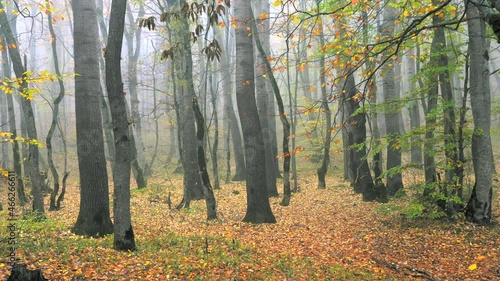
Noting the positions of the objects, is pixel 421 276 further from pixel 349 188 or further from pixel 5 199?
pixel 5 199

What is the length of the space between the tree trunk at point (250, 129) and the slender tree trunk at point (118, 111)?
4.02 m

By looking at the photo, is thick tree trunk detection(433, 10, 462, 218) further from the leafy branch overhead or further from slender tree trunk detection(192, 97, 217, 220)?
slender tree trunk detection(192, 97, 217, 220)

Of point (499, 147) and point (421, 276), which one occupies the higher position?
point (499, 147)

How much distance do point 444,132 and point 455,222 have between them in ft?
7.62

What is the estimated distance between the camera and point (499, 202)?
11.2m

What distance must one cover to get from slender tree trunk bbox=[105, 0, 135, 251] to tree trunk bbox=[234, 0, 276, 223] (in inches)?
158

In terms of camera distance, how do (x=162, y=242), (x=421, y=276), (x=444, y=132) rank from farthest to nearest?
(x=444, y=132) < (x=162, y=242) < (x=421, y=276)

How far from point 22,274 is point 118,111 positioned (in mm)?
3122

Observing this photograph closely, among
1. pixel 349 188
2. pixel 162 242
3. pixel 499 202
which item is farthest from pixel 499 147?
pixel 162 242

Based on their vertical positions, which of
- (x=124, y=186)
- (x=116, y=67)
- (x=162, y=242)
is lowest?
(x=162, y=242)

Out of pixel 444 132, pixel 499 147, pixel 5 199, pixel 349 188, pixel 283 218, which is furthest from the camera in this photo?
pixel 499 147

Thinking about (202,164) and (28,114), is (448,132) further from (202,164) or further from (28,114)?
(28,114)

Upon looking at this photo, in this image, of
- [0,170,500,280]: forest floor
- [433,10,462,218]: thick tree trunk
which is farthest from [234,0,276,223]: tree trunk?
[433,10,462,218]: thick tree trunk

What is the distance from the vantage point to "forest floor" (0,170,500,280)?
5.99 m
